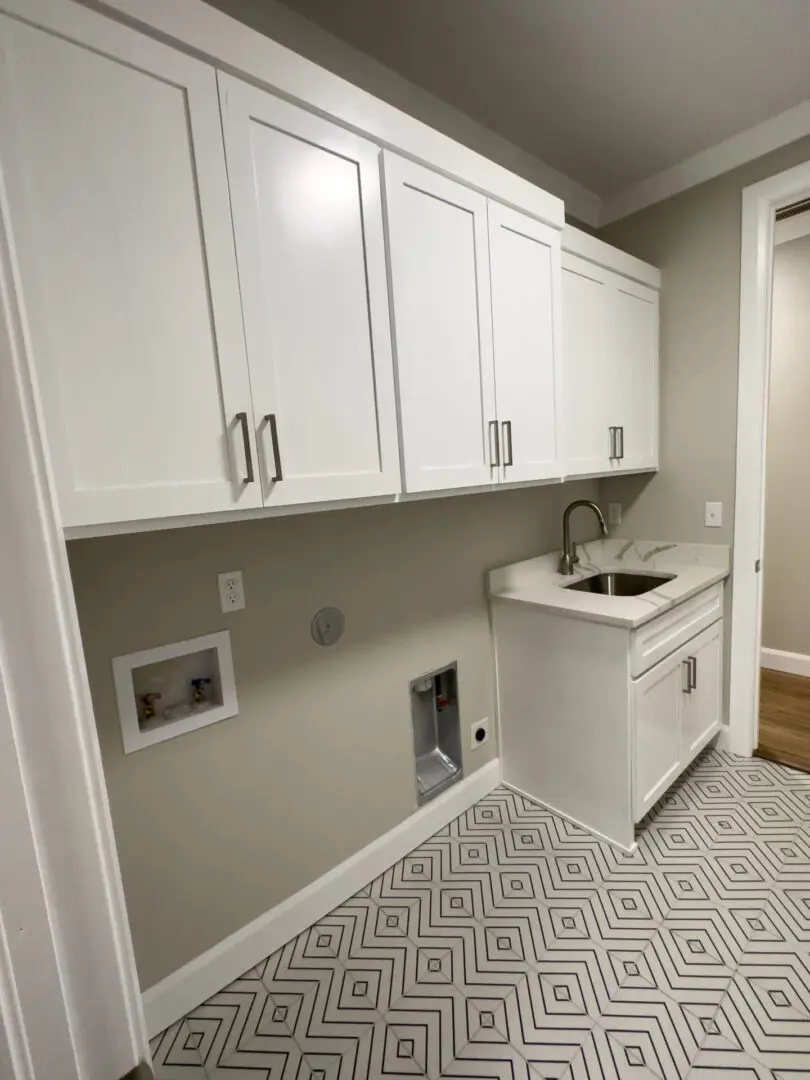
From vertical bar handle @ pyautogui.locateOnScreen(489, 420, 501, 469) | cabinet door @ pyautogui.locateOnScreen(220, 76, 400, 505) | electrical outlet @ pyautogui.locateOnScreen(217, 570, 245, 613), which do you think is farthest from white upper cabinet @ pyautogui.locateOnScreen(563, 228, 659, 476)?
electrical outlet @ pyautogui.locateOnScreen(217, 570, 245, 613)

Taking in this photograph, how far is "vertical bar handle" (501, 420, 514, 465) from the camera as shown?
1622 millimetres

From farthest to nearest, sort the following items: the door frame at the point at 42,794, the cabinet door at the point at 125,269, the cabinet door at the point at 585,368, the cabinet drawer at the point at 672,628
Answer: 1. the cabinet door at the point at 585,368
2. the cabinet drawer at the point at 672,628
3. the cabinet door at the point at 125,269
4. the door frame at the point at 42,794

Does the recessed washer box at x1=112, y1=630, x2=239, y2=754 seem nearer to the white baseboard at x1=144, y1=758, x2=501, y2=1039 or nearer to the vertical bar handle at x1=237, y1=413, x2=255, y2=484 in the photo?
the vertical bar handle at x1=237, y1=413, x2=255, y2=484

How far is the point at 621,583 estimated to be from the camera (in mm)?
2514

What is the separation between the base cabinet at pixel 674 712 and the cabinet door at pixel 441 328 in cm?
100

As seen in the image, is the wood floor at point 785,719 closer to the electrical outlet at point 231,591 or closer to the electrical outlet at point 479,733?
the electrical outlet at point 479,733

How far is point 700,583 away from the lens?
6.95 feet

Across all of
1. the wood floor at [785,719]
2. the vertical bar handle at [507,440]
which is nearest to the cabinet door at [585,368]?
the vertical bar handle at [507,440]

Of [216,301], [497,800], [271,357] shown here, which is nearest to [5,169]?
[216,301]

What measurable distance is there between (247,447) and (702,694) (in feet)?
7.07

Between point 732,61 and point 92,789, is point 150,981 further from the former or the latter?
point 732,61

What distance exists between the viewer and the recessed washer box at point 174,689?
1279mm

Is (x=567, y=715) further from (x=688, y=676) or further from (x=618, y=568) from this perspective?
(x=618, y=568)

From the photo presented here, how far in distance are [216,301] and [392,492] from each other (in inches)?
23.0
